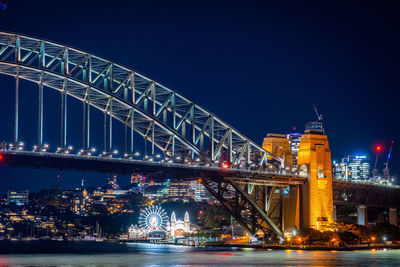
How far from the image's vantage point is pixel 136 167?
75.6 meters

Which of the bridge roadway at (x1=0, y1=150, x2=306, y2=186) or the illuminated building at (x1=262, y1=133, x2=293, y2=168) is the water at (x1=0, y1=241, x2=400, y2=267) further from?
the illuminated building at (x1=262, y1=133, x2=293, y2=168)

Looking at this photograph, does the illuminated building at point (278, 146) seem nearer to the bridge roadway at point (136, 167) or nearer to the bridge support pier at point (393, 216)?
the bridge roadway at point (136, 167)

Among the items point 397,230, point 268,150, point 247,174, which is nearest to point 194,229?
point 397,230

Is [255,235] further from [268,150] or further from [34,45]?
[34,45]

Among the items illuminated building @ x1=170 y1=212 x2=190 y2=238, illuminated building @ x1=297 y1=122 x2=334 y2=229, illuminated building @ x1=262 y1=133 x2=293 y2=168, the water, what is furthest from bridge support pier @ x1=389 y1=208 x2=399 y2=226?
illuminated building @ x1=170 y1=212 x2=190 y2=238

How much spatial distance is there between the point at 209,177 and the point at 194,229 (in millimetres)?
100462

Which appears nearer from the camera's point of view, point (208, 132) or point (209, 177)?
point (209, 177)

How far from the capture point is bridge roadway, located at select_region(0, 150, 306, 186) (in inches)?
2603

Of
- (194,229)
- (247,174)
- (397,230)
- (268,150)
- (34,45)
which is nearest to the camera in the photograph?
(34,45)

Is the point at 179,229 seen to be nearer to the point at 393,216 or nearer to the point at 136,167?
the point at 393,216

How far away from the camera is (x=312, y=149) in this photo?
93688 millimetres

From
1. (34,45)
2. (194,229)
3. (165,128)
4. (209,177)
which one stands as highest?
(34,45)

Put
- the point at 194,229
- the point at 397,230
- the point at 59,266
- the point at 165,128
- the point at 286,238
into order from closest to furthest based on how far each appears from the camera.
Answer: the point at 59,266, the point at 165,128, the point at 286,238, the point at 397,230, the point at 194,229

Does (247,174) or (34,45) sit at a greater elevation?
(34,45)
